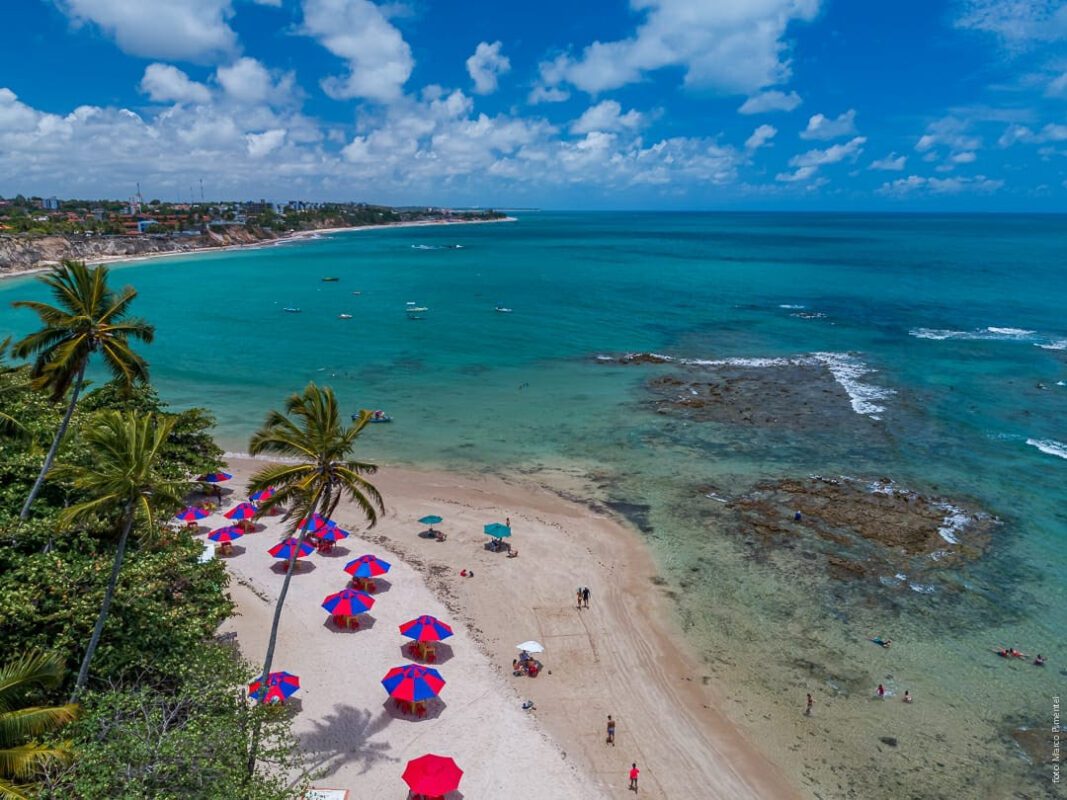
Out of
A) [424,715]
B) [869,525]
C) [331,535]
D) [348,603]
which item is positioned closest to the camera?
[424,715]

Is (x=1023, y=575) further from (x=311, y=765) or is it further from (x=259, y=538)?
(x=259, y=538)

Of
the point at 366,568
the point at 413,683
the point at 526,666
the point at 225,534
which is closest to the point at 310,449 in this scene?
the point at 413,683

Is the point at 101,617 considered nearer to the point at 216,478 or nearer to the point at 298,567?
the point at 298,567

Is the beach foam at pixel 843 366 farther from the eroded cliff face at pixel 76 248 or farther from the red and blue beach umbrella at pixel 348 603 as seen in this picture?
the eroded cliff face at pixel 76 248

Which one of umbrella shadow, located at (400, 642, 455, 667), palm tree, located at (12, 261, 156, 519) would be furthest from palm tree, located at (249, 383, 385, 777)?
umbrella shadow, located at (400, 642, 455, 667)

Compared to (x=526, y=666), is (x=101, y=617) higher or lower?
higher

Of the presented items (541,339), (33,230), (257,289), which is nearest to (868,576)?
(541,339)

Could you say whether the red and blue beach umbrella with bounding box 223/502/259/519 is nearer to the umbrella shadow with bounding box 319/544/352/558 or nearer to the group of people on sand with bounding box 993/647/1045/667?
the umbrella shadow with bounding box 319/544/352/558
